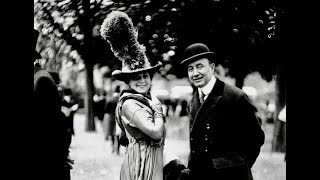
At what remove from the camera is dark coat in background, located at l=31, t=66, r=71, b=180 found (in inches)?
154

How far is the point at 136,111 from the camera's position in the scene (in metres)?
3.99

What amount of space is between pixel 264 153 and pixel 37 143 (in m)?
4.28

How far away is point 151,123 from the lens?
156 inches

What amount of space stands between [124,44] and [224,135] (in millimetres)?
1309

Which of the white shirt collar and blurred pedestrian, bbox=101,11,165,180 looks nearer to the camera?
blurred pedestrian, bbox=101,11,165,180

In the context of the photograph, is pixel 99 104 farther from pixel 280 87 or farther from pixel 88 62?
pixel 280 87

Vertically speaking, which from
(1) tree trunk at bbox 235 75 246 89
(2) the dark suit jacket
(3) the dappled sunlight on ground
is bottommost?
(3) the dappled sunlight on ground

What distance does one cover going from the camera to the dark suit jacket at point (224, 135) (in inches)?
159

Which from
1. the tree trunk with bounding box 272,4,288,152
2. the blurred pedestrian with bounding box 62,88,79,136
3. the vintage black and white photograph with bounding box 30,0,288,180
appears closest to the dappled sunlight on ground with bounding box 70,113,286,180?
the vintage black and white photograph with bounding box 30,0,288,180

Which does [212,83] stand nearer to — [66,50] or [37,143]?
[37,143]

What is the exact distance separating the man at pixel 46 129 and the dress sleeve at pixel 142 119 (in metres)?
0.62

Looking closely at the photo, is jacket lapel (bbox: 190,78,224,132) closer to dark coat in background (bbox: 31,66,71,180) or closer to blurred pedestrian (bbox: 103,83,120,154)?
dark coat in background (bbox: 31,66,71,180)

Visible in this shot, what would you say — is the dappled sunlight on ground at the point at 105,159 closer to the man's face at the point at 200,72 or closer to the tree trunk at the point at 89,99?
the tree trunk at the point at 89,99
